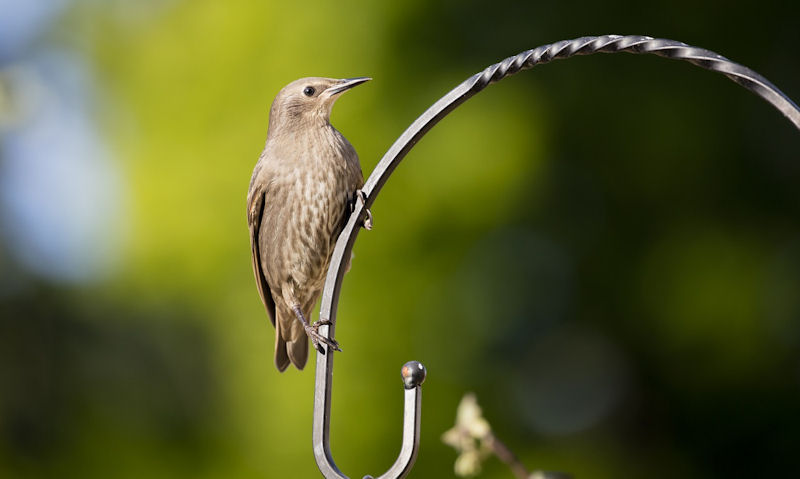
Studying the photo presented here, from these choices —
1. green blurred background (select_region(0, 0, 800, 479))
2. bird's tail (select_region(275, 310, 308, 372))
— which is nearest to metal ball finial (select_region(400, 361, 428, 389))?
bird's tail (select_region(275, 310, 308, 372))

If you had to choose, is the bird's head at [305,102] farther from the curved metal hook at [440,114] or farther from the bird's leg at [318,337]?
the bird's leg at [318,337]

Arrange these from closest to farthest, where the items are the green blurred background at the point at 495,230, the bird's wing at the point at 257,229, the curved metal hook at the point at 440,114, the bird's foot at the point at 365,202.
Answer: the curved metal hook at the point at 440,114 → the bird's foot at the point at 365,202 → the bird's wing at the point at 257,229 → the green blurred background at the point at 495,230

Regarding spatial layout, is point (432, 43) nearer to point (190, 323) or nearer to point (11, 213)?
point (190, 323)

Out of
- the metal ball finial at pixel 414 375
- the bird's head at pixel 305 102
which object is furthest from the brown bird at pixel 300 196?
the metal ball finial at pixel 414 375

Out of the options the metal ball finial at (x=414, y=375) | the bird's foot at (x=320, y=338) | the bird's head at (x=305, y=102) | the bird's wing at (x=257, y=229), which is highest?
the bird's head at (x=305, y=102)

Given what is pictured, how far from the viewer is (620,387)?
343 cm

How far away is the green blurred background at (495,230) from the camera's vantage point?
3.22 meters

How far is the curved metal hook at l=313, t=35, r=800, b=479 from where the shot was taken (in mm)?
975

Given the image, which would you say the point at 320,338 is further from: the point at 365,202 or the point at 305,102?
the point at 305,102

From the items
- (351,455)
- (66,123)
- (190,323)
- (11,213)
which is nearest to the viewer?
(351,455)

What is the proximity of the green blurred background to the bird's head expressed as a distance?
1959 mm

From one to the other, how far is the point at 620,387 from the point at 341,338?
115 centimetres

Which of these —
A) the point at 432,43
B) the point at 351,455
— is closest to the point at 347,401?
the point at 351,455

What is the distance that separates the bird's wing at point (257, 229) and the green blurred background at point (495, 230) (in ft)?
6.25
